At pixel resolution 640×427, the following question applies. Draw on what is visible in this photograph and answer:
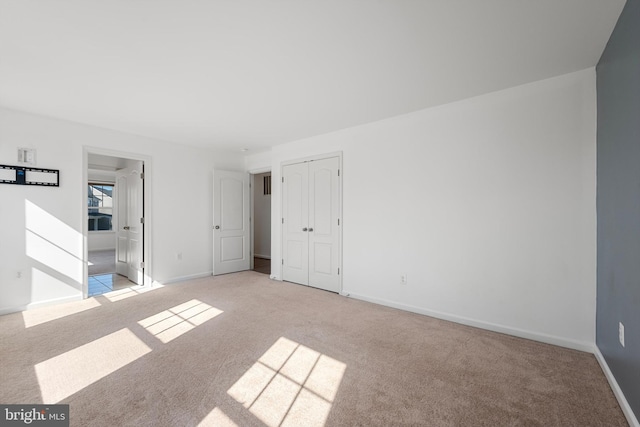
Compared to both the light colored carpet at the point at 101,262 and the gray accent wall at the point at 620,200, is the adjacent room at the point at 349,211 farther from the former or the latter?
the light colored carpet at the point at 101,262

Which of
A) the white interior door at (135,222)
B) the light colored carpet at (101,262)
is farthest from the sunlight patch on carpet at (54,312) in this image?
the light colored carpet at (101,262)

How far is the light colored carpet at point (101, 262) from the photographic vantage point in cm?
588

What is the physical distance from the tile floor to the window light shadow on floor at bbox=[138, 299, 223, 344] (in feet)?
5.73

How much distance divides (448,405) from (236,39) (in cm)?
290

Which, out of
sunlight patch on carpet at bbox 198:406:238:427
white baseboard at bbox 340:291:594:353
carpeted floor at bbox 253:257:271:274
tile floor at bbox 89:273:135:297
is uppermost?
white baseboard at bbox 340:291:594:353

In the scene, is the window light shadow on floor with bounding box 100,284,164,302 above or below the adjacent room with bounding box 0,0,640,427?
below

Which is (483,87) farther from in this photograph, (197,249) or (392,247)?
(197,249)

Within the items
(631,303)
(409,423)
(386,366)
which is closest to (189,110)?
(386,366)

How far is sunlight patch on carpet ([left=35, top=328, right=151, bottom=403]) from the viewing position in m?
1.95

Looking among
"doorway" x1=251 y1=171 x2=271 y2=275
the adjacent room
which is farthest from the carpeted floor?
the adjacent room

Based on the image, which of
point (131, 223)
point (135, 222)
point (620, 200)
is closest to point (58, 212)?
point (135, 222)

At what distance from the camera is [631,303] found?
1.67 metres

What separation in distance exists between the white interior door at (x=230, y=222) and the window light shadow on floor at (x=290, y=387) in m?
3.39

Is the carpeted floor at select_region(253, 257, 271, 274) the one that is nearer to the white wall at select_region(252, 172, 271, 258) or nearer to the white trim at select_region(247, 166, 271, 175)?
the white wall at select_region(252, 172, 271, 258)
